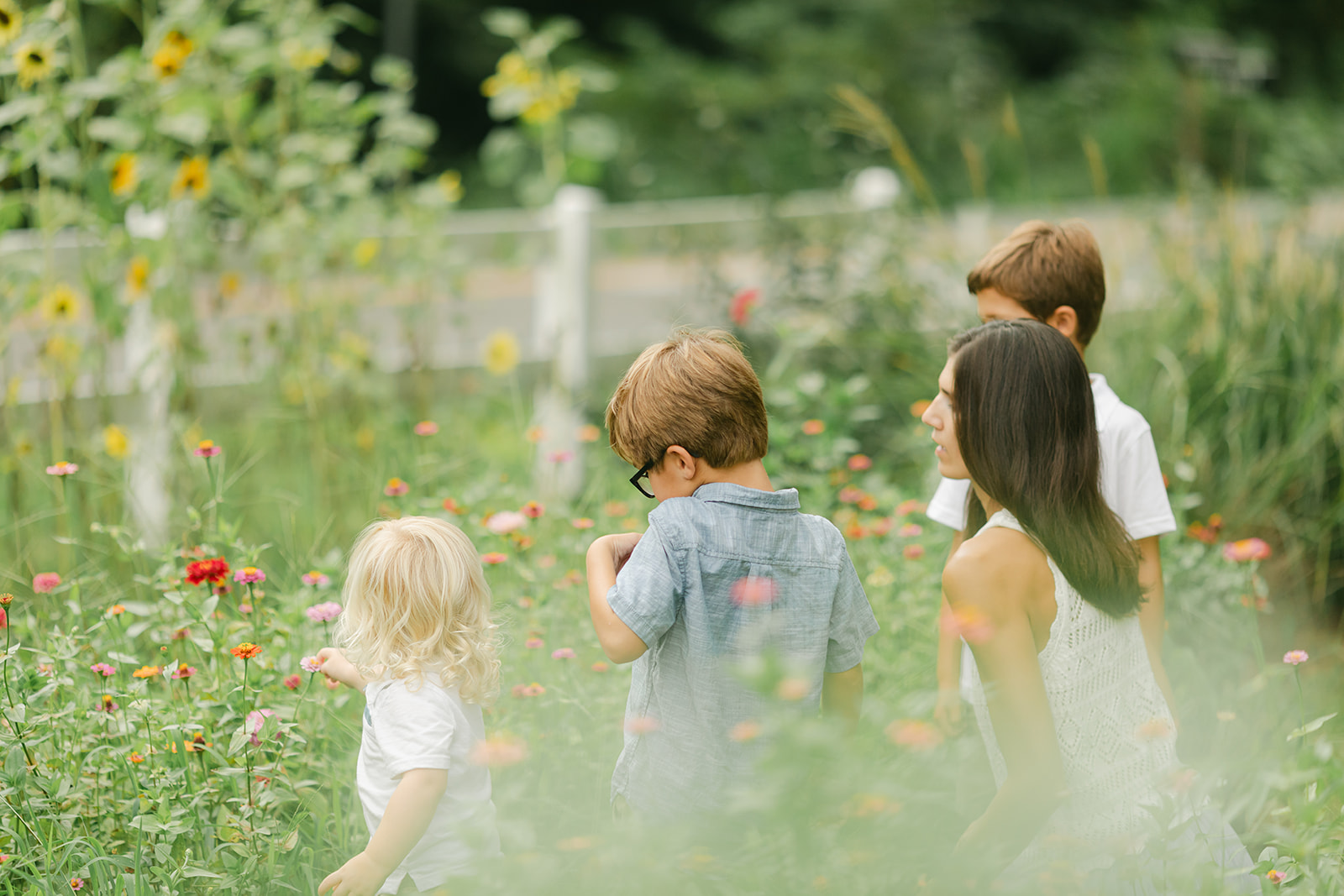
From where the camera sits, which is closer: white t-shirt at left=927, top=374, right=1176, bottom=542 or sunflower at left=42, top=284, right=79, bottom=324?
white t-shirt at left=927, top=374, right=1176, bottom=542

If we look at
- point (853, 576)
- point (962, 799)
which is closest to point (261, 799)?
point (853, 576)

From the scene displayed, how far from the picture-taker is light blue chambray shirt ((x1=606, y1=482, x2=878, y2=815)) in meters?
1.72

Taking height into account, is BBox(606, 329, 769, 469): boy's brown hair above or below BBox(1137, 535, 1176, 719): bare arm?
above

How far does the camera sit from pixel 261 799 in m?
1.93

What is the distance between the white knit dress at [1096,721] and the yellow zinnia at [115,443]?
267 cm

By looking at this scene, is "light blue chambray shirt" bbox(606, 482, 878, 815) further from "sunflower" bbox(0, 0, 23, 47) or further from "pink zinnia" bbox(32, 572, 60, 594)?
"sunflower" bbox(0, 0, 23, 47)

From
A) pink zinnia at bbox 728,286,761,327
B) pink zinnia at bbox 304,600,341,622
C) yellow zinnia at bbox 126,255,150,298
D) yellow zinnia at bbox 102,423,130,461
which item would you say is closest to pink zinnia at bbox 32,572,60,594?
pink zinnia at bbox 304,600,341,622

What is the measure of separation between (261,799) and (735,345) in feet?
3.42

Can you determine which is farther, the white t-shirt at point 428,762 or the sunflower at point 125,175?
the sunflower at point 125,175

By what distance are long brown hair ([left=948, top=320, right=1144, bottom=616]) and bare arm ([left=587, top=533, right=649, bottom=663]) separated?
0.61 metres

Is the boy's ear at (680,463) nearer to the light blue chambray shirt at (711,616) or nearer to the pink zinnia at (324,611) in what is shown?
the light blue chambray shirt at (711,616)

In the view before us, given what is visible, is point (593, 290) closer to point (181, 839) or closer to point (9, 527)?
point (9, 527)

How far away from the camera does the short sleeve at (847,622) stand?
184cm

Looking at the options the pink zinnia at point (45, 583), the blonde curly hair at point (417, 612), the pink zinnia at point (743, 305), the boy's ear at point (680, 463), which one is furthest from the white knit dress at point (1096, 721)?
the pink zinnia at point (743, 305)
